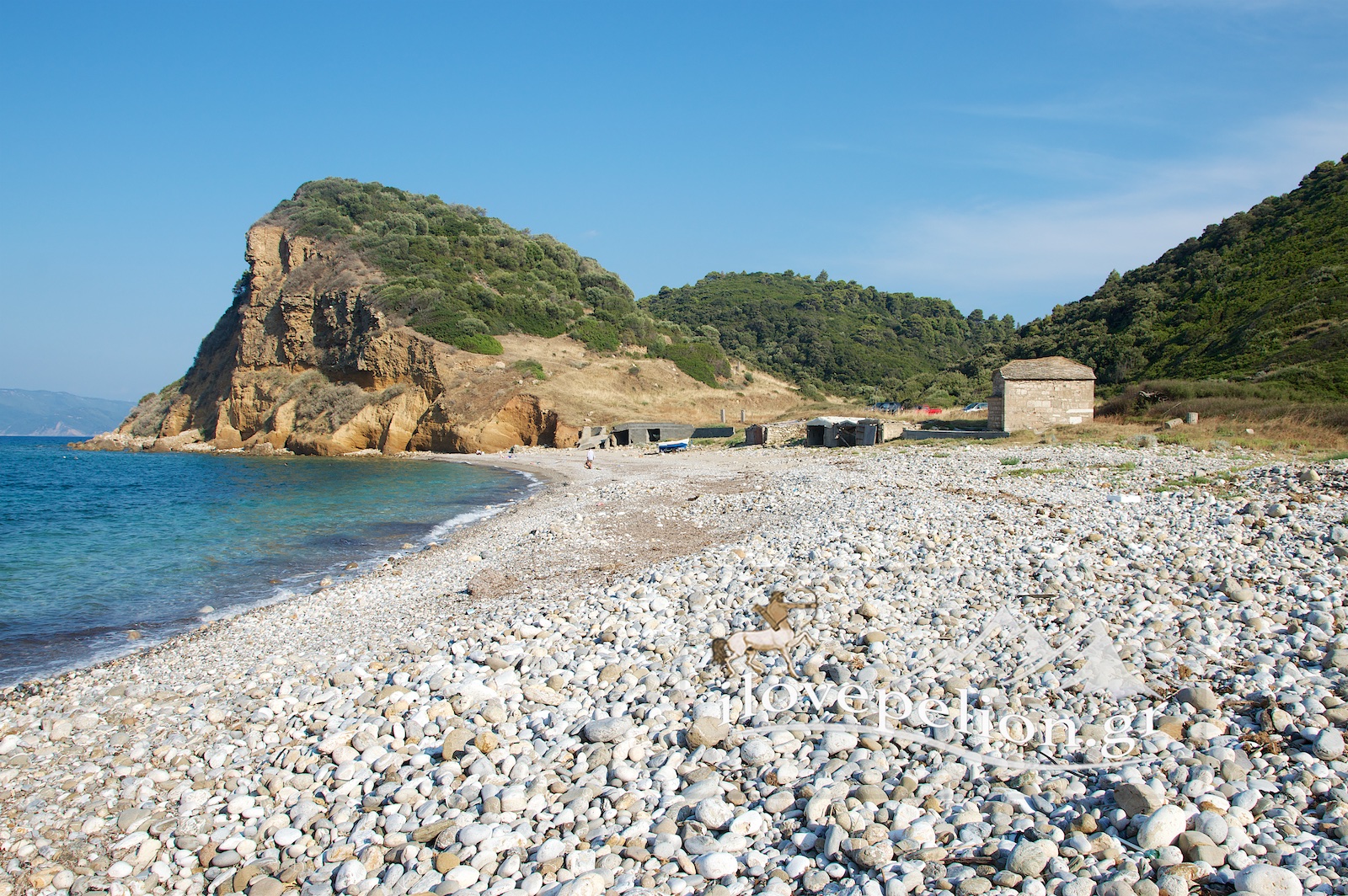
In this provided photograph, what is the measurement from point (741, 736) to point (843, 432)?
86.4 ft

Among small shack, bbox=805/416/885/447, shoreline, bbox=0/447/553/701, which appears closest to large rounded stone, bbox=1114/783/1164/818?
shoreline, bbox=0/447/553/701

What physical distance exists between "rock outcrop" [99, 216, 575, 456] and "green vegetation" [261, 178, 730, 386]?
58.7 inches

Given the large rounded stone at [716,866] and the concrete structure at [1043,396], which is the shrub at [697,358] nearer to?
the concrete structure at [1043,396]

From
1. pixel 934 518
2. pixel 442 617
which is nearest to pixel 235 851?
pixel 442 617

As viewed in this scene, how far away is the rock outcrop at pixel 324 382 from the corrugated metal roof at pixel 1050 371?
24.0m

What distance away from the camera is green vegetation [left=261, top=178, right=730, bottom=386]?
1998 inches

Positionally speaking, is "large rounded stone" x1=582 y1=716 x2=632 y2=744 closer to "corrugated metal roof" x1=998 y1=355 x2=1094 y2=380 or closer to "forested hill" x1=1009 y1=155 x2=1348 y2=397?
"corrugated metal roof" x1=998 y1=355 x2=1094 y2=380

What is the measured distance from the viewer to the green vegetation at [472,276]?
50.8 metres

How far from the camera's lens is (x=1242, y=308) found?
3089 centimetres

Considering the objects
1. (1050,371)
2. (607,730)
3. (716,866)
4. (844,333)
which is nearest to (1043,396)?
(1050,371)

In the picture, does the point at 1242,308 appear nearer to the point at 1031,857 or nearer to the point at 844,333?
the point at 1031,857

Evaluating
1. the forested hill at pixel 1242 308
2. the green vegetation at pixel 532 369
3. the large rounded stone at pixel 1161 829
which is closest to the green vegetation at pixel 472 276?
the green vegetation at pixel 532 369

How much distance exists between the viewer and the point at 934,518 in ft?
35.0

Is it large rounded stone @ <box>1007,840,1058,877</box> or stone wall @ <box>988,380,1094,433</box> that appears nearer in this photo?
large rounded stone @ <box>1007,840,1058,877</box>
